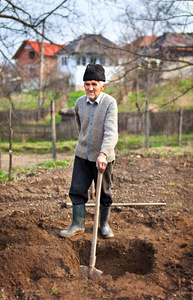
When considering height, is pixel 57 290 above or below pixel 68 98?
below

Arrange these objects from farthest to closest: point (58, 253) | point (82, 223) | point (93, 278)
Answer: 1. point (82, 223)
2. point (58, 253)
3. point (93, 278)

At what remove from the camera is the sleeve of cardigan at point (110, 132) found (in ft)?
10.9

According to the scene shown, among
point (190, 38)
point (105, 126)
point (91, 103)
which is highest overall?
point (190, 38)

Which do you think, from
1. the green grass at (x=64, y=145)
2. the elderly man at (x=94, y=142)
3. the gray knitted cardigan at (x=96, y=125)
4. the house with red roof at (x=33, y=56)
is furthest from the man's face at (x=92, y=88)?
the green grass at (x=64, y=145)

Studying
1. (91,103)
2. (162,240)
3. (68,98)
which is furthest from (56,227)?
(68,98)

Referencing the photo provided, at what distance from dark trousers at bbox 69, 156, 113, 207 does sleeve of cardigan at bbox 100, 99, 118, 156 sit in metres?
0.36

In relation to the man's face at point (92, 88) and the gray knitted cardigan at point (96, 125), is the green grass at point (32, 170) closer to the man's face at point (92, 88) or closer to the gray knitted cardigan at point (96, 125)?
the gray knitted cardigan at point (96, 125)

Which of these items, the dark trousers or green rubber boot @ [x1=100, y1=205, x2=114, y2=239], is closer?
the dark trousers

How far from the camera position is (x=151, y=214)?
14.8ft

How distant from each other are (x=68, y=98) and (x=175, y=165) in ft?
59.6

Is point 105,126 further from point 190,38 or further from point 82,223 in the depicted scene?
point 190,38

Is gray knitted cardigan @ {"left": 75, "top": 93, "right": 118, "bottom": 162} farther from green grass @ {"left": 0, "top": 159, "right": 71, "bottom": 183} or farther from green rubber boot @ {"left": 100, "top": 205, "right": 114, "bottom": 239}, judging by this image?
green grass @ {"left": 0, "top": 159, "right": 71, "bottom": 183}

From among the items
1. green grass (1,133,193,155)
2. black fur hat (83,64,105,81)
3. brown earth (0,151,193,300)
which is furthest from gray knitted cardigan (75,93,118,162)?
green grass (1,133,193,155)

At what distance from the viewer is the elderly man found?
3.42 metres
